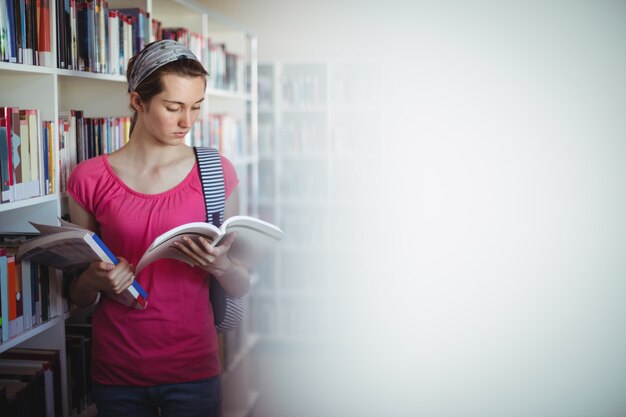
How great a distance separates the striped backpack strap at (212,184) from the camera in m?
1.51

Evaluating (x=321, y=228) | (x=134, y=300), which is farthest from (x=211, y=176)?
(x=321, y=228)

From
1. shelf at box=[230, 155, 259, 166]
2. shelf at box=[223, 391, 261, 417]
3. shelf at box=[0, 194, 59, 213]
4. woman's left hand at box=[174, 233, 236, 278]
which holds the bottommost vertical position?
shelf at box=[223, 391, 261, 417]

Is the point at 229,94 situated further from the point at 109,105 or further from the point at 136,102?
the point at 136,102

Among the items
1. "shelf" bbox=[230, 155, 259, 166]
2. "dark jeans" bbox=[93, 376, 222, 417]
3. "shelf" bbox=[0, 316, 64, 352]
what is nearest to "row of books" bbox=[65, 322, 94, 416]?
"shelf" bbox=[0, 316, 64, 352]

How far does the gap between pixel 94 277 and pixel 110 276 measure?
0.21 ft

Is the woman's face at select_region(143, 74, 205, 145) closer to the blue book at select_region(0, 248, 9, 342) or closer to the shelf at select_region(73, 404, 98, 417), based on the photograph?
the blue book at select_region(0, 248, 9, 342)

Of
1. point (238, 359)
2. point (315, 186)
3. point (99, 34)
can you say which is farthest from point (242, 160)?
point (99, 34)

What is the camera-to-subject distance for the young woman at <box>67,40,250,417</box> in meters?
1.45

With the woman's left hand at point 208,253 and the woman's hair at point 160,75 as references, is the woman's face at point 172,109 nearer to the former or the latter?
the woman's hair at point 160,75

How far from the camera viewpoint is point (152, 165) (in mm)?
1495

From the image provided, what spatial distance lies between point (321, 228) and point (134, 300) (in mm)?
2848

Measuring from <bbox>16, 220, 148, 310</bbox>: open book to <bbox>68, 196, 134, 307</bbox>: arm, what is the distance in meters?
0.02

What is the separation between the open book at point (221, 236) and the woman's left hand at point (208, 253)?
0.5 inches

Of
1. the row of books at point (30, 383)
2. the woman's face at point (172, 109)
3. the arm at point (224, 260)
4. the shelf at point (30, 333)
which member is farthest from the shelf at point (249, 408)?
the woman's face at point (172, 109)
